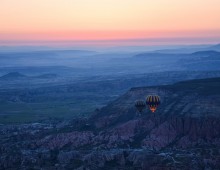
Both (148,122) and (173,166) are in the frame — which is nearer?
(173,166)

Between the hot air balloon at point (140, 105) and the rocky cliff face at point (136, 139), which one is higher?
the hot air balloon at point (140, 105)

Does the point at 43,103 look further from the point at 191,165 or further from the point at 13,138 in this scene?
the point at 191,165

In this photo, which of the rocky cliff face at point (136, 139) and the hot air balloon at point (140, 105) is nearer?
the rocky cliff face at point (136, 139)

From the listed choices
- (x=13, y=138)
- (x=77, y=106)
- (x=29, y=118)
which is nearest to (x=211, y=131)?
(x=13, y=138)

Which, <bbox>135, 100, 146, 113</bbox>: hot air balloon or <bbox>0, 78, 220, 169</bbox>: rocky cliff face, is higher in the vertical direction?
<bbox>135, 100, 146, 113</bbox>: hot air balloon

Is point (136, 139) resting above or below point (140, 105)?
below

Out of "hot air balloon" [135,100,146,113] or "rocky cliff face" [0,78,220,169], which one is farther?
"hot air balloon" [135,100,146,113]

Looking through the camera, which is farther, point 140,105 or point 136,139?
point 140,105

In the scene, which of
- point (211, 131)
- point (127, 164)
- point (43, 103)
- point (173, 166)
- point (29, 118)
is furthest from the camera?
point (43, 103)
